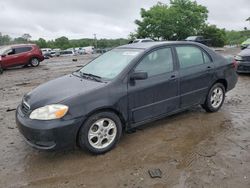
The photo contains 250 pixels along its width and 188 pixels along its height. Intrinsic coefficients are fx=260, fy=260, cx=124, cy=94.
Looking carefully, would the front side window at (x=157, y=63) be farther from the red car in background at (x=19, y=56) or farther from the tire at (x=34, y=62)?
the tire at (x=34, y=62)

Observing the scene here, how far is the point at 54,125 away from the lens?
340 centimetres

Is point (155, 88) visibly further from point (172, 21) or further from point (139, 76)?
point (172, 21)

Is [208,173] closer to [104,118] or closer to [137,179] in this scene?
[137,179]

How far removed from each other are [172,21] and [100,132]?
47.2m

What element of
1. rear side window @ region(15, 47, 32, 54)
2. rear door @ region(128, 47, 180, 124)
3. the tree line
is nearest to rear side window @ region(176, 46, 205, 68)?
rear door @ region(128, 47, 180, 124)

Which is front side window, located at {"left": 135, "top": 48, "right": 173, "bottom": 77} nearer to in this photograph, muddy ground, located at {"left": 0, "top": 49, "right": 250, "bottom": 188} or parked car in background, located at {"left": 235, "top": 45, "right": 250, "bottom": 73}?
muddy ground, located at {"left": 0, "top": 49, "right": 250, "bottom": 188}

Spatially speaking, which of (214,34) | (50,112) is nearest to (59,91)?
(50,112)

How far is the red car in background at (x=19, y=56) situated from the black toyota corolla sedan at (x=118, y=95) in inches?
509

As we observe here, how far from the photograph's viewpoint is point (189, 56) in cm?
496

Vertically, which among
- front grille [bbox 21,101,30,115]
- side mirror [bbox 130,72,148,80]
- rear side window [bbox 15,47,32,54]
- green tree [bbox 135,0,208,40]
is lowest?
front grille [bbox 21,101,30,115]

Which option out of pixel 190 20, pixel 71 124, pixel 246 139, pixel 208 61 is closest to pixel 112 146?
pixel 71 124

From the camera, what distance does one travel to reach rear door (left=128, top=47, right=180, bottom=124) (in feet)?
13.5

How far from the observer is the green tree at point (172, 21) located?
157 ft

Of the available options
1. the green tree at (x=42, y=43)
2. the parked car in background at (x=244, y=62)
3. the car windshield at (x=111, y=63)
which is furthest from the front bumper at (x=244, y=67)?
the green tree at (x=42, y=43)
